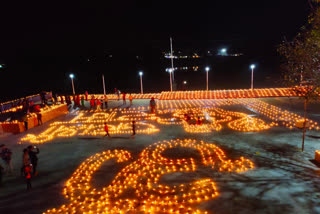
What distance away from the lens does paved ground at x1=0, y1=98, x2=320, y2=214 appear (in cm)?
905

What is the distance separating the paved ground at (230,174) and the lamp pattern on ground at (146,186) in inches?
13.9

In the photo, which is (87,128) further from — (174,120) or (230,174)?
(230,174)

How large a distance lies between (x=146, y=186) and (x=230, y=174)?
12.4 feet

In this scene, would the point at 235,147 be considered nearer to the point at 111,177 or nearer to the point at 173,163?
the point at 173,163

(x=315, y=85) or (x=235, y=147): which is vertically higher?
(x=315, y=85)

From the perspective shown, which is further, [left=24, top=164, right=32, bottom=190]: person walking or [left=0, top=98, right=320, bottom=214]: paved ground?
[left=24, top=164, right=32, bottom=190]: person walking

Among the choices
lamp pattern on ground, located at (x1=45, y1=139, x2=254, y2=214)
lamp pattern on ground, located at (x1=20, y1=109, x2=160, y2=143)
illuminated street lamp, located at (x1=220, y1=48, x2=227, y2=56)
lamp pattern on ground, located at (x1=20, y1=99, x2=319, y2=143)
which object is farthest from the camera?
illuminated street lamp, located at (x1=220, y1=48, x2=227, y2=56)

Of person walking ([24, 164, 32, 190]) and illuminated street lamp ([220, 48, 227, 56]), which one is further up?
illuminated street lamp ([220, 48, 227, 56])

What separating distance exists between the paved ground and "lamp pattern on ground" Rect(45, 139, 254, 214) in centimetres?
35

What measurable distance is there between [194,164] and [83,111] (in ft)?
59.7

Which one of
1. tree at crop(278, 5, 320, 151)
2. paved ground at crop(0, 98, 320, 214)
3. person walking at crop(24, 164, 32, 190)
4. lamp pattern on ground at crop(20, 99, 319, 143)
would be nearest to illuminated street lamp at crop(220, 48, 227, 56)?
lamp pattern on ground at crop(20, 99, 319, 143)

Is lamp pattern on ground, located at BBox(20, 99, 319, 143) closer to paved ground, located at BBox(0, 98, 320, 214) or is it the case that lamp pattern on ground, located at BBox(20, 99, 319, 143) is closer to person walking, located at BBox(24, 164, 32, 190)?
paved ground, located at BBox(0, 98, 320, 214)

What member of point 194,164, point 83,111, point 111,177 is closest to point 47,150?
point 111,177

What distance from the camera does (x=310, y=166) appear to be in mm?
11531
